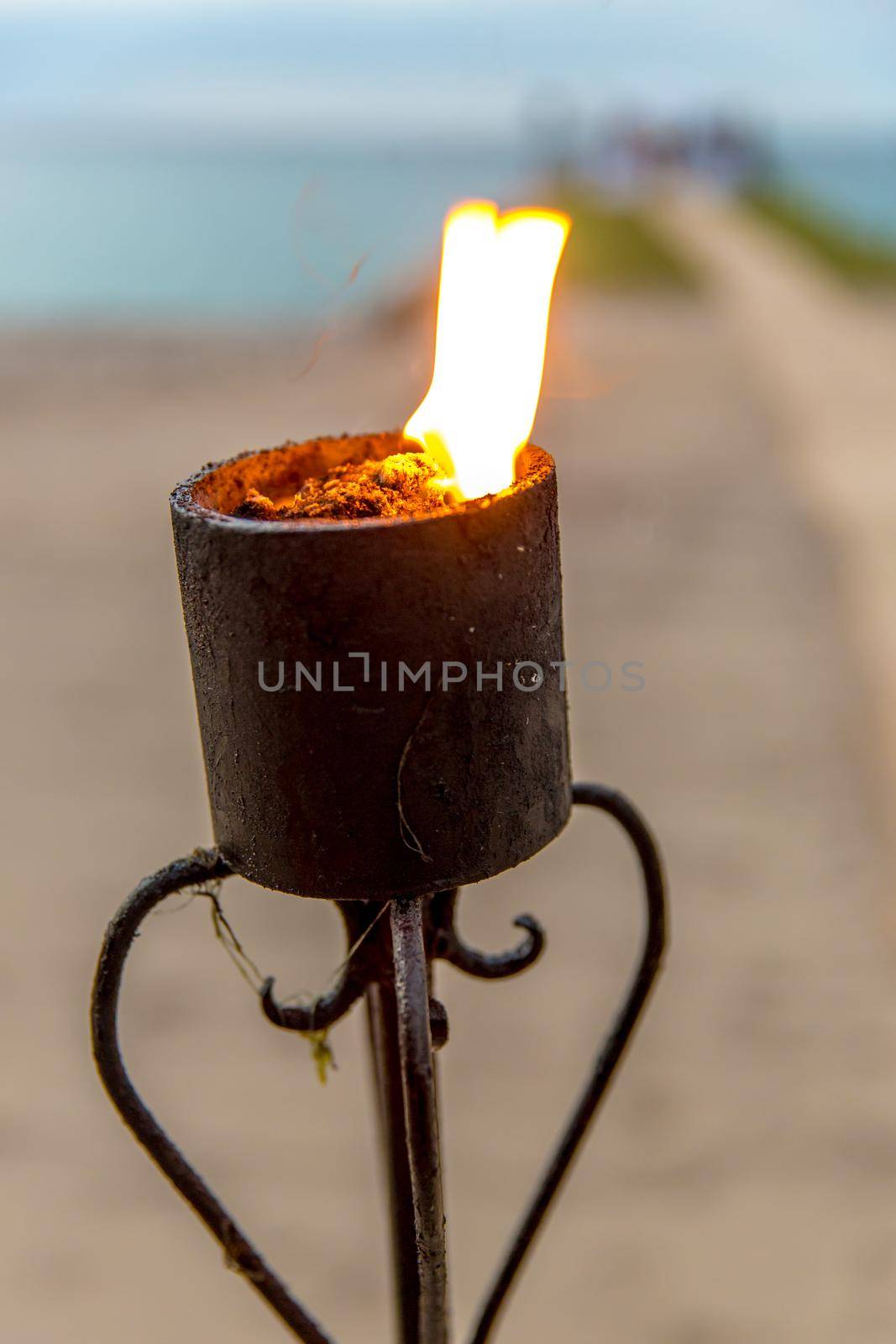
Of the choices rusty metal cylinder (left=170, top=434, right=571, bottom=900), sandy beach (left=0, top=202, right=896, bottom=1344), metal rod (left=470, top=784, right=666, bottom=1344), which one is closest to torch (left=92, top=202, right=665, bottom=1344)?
rusty metal cylinder (left=170, top=434, right=571, bottom=900)

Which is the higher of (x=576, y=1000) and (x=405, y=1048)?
(x=405, y=1048)

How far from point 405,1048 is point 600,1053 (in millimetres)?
473

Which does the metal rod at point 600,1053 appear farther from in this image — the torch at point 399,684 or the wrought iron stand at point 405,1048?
the torch at point 399,684

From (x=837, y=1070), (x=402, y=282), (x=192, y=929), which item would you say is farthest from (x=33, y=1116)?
(x=402, y=282)

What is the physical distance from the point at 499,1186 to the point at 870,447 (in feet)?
23.0

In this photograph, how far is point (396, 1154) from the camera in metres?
1.47

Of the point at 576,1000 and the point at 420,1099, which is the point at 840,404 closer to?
the point at 576,1000

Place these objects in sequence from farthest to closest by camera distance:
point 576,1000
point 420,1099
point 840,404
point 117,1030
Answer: point 840,404, point 576,1000, point 117,1030, point 420,1099

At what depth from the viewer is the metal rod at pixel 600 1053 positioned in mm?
1491

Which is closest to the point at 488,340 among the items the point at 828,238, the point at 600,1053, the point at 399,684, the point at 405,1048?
the point at 399,684

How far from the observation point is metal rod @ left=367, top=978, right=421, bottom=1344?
1.42 metres

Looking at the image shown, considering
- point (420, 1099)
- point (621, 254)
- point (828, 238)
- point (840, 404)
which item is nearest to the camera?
point (420, 1099)

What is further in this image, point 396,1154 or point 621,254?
point 621,254

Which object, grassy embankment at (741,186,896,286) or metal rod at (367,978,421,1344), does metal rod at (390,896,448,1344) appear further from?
grassy embankment at (741,186,896,286)
